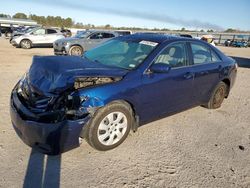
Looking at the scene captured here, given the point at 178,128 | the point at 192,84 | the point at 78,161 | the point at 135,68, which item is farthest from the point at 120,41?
the point at 78,161

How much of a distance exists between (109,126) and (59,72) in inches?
40.0

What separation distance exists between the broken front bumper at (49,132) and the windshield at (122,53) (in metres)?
1.24

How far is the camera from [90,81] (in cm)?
330

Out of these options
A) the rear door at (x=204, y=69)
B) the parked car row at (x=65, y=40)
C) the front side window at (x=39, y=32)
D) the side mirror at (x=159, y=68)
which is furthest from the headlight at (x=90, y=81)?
the front side window at (x=39, y=32)

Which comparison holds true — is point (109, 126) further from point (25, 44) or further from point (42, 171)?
point (25, 44)

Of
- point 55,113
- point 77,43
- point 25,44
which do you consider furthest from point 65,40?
point 55,113

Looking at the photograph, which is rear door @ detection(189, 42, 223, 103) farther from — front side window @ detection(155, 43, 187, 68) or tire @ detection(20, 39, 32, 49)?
tire @ detection(20, 39, 32, 49)

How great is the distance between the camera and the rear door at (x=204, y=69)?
4.63 m

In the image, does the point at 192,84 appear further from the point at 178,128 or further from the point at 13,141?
the point at 13,141

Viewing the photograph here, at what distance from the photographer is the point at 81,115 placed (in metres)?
3.06

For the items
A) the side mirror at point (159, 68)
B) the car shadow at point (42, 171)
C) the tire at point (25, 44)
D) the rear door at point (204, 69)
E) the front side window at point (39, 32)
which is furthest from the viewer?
the front side window at point (39, 32)

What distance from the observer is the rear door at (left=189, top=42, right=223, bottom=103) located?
463 cm

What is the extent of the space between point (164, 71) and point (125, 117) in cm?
93

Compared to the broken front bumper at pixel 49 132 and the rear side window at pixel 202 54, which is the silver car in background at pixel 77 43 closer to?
the rear side window at pixel 202 54
